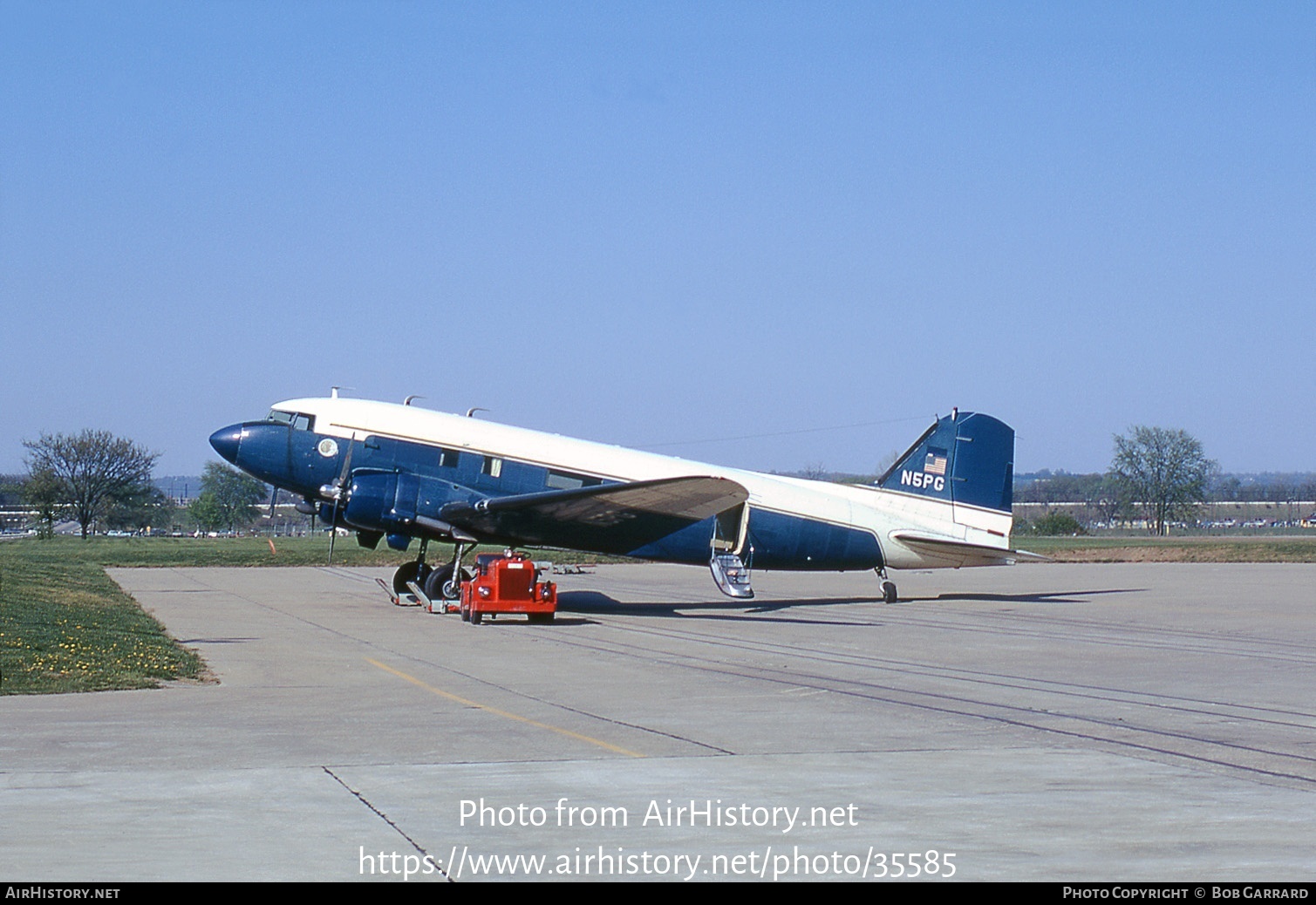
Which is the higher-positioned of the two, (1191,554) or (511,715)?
(1191,554)

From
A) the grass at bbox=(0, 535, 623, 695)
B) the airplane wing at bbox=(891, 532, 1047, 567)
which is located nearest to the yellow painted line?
the grass at bbox=(0, 535, 623, 695)

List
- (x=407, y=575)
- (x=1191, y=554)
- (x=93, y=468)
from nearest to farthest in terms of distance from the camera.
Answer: (x=407, y=575) < (x=1191, y=554) < (x=93, y=468)

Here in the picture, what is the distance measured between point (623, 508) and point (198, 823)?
2079 cm

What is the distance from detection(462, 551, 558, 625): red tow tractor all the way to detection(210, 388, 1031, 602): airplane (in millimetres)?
2196

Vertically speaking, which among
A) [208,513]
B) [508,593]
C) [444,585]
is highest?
[508,593]

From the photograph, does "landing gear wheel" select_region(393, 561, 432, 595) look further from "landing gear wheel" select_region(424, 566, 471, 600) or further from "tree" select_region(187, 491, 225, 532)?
"tree" select_region(187, 491, 225, 532)

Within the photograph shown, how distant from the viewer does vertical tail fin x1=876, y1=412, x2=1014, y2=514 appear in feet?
109

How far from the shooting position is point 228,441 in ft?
96.7

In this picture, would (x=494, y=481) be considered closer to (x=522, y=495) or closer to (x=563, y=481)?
(x=522, y=495)

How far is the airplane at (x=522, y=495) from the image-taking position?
1115 inches

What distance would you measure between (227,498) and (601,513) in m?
129

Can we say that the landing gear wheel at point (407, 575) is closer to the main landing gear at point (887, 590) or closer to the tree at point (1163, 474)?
the main landing gear at point (887, 590)

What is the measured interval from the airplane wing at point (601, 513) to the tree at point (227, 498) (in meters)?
118

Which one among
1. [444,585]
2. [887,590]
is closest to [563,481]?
[444,585]
